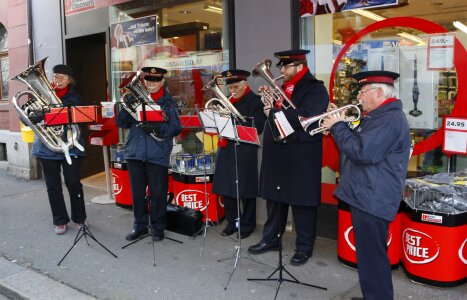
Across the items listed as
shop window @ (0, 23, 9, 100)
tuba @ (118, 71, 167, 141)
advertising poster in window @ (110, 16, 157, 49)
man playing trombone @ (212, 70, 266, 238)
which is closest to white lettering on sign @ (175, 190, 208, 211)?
man playing trombone @ (212, 70, 266, 238)

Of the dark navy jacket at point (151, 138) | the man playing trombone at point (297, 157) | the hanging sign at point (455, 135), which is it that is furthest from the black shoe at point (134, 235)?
the hanging sign at point (455, 135)

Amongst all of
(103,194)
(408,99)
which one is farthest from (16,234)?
(408,99)

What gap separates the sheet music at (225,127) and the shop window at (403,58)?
146 centimetres

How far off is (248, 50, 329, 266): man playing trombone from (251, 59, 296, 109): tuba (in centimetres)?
3

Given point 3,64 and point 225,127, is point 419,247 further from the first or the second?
point 3,64

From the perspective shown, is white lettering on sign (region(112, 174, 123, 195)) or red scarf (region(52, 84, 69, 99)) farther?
white lettering on sign (region(112, 174, 123, 195))

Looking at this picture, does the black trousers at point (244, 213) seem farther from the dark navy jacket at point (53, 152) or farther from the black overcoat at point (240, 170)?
the dark navy jacket at point (53, 152)

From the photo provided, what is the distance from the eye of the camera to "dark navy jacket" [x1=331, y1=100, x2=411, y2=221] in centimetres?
309

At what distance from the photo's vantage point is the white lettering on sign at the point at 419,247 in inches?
151

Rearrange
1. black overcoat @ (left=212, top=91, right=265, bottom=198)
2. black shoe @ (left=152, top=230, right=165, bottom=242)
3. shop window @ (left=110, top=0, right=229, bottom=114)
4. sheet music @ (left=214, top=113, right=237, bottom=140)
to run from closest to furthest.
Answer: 1. sheet music @ (left=214, top=113, right=237, bottom=140)
2. black overcoat @ (left=212, top=91, right=265, bottom=198)
3. black shoe @ (left=152, top=230, right=165, bottom=242)
4. shop window @ (left=110, top=0, right=229, bottom=114)

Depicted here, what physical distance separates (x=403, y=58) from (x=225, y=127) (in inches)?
79.6

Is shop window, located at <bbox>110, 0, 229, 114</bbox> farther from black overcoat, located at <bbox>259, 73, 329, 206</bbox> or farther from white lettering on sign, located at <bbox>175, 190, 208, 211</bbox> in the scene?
black overcoat, located at <bbox>259, 73, 329, 206</bbox>

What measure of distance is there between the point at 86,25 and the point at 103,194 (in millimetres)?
2856

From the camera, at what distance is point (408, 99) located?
15.7ft
